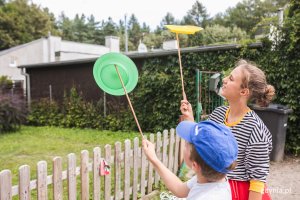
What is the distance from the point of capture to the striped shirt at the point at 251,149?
166cm

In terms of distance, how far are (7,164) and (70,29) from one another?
6632cm

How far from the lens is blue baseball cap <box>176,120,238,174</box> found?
131cm

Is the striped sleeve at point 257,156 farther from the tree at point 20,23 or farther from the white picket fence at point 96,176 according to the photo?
the tree at point 20,23

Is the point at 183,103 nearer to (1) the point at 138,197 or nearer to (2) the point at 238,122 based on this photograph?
(2) the point at 238,122

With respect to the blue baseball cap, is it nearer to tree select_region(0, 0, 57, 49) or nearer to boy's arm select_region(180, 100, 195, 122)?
boy's arm select_region(180, 100, 195, 122)

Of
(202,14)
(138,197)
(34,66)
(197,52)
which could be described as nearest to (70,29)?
(202,14)

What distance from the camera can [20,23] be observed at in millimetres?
41531

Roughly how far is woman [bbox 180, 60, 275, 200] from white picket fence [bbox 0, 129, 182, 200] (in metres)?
1.90

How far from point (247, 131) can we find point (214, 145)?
0.48 m

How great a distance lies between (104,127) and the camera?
1113 centimetres

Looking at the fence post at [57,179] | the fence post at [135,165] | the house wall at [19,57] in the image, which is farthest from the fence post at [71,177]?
the house wall at [19,57]

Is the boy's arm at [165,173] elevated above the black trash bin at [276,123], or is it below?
above

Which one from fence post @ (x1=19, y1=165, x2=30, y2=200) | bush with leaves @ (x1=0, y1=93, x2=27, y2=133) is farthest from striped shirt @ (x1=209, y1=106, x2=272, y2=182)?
bush with leaves @ (x1=0, y1=93, x2=27, y2=133)

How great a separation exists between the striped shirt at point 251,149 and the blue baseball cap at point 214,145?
1.12 feet
